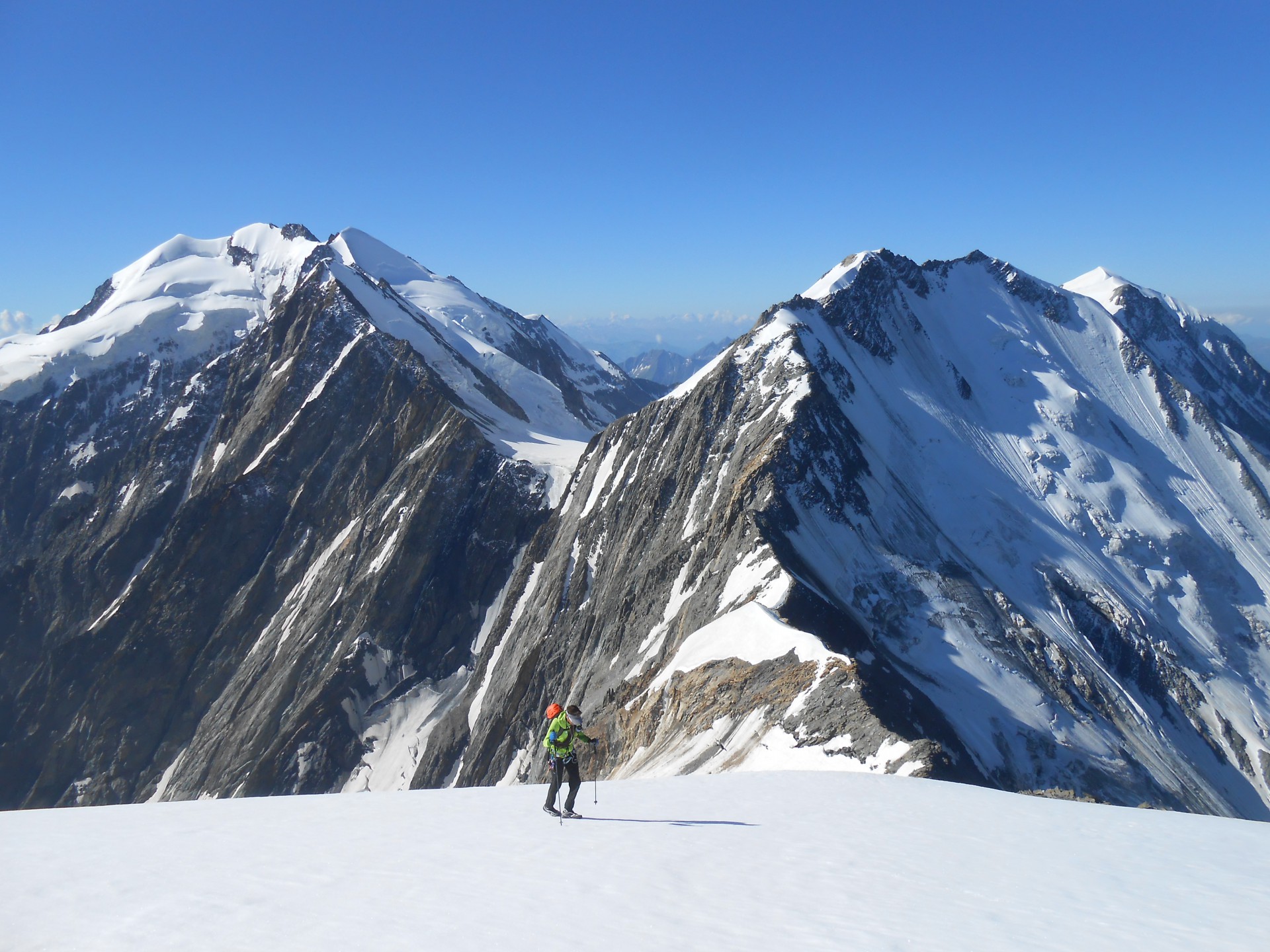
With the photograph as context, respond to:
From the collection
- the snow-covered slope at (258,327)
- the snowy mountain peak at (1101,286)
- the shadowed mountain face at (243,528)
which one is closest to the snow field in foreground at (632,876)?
the shadowed mountain face at (243,528)

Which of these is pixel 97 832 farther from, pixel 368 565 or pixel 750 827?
pixel 368 565

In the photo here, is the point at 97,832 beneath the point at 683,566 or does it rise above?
beneath

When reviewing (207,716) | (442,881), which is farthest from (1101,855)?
(207,716)

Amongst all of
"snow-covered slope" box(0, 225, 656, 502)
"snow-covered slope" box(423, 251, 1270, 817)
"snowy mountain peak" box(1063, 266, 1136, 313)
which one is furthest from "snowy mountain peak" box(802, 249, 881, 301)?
"snowy mountain peak" box(1063, 266, 1136, 313)

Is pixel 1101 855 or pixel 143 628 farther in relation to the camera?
pixel 143 628

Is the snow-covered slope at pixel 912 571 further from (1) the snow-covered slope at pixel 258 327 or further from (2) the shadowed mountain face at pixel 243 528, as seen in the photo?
(1) the snow-covered slope at pixel 258 327

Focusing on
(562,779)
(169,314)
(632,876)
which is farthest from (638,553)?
(169,314)
